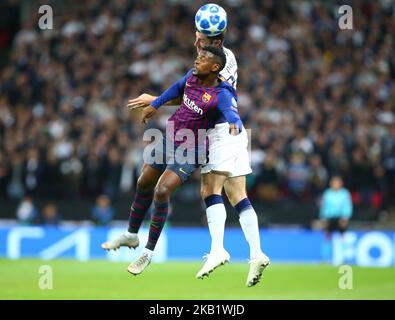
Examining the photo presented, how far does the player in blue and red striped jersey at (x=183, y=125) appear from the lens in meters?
10.3

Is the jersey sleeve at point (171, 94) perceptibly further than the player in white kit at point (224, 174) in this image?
Yes

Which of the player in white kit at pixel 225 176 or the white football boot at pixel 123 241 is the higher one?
the player in white kit at pixel 225 176

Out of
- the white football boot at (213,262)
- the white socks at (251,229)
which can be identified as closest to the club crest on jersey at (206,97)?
the white socks at (251,229)

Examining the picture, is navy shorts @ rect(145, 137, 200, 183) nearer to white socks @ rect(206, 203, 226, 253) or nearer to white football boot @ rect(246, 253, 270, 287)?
white socks @ rect(206, 203, 226, 253)

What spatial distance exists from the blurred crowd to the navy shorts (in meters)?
10.3

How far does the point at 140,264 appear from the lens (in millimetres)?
10469

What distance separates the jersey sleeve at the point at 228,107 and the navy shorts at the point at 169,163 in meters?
0.71

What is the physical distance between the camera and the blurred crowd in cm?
2120

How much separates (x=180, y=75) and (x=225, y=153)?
13323 mm

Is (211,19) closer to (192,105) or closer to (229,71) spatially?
(229,71)

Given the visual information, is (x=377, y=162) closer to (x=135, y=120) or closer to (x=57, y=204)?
(x=135, y=120)

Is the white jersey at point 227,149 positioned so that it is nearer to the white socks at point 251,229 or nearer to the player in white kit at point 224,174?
the player in white kit at point 224,174

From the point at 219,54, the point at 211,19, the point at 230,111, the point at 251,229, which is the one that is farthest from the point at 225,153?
the point at 211,19
